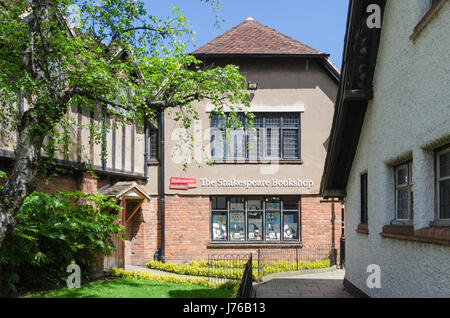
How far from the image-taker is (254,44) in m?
18.4

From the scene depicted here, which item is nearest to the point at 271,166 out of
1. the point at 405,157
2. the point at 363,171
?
the point at 363,171

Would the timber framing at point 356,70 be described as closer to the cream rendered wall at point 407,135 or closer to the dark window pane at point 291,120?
the cream rendered wall at point 407,135

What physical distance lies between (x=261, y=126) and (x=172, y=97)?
830 centimetres

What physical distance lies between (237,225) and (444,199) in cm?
1266

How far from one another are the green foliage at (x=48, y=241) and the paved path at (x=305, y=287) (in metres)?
4.77

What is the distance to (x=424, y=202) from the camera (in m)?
5.98

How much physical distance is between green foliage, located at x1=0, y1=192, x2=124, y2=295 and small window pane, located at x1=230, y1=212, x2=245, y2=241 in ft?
22.2

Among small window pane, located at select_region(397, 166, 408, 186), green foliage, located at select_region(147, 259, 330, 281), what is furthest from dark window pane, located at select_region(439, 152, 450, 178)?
green foliage, located at select_region(147, 259, 330, 281)

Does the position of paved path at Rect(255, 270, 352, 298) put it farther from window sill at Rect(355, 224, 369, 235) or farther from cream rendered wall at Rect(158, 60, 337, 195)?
cream rendered wall at Rect(158, 60, 337, 195)

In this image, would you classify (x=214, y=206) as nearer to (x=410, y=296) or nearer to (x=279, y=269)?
(x=279, y=269)

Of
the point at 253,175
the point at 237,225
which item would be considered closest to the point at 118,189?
the point at 237,225

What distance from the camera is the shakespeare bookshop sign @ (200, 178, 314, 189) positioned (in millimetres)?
17609

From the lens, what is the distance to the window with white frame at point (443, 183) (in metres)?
5.60

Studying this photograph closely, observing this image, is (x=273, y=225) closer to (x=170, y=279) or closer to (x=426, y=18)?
(x=170, y=279)
